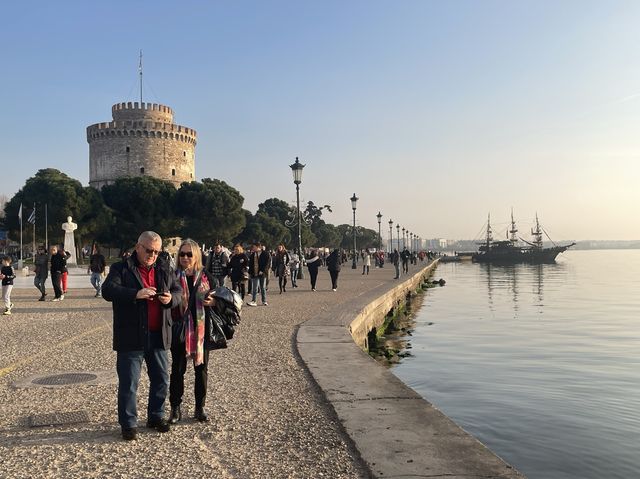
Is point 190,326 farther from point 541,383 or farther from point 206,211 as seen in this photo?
point 206,211

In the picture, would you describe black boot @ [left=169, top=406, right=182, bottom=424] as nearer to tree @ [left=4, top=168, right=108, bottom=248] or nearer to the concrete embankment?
the concrete embankment

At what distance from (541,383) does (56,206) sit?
54.4 metres

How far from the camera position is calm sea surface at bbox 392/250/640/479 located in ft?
24.2

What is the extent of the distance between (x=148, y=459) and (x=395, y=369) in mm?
8881

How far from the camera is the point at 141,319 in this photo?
4.69 meters

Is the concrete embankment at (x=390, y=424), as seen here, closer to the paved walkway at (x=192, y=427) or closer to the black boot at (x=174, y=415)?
the paved walkway at (x=192, y=427)

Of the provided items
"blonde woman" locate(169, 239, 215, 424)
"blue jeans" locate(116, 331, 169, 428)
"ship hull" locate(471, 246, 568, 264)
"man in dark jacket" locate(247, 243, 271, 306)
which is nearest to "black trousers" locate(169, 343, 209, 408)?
"blonde woman" locate(169, 239, 215, 424)

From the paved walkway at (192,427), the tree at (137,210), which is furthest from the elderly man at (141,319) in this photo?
the tree at (137,210)

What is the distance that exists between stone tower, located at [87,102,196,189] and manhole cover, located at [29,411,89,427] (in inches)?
3040

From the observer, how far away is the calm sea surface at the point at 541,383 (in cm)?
737

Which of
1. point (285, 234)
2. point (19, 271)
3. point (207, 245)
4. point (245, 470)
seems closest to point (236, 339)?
point (245, 470)

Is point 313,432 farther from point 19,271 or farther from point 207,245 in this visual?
point 207,245

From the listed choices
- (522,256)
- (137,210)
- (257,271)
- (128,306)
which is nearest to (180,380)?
(128,306)

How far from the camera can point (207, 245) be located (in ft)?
237
